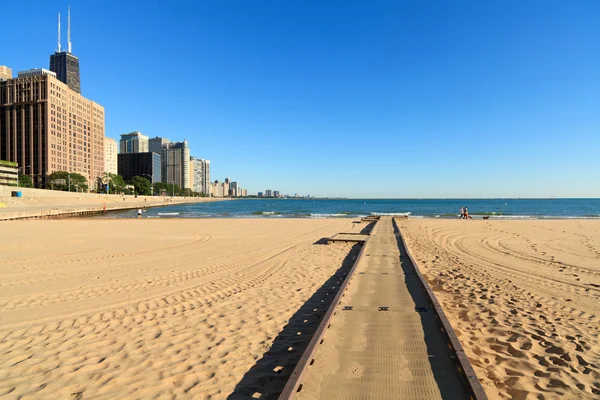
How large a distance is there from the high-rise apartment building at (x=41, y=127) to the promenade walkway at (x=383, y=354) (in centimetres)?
17462

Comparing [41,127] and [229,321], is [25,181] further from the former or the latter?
[229,321]

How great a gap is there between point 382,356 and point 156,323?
4.53m

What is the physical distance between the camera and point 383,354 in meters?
4.51

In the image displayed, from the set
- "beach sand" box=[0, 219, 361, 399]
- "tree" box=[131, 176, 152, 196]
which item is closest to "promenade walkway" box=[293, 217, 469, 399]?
"beach sand" box=[0, 219, 361, 399]

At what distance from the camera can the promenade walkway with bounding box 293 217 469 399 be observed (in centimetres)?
367

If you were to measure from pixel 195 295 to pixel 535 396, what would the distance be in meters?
7.16

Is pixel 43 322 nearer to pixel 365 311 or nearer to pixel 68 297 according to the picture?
pixel 68 297

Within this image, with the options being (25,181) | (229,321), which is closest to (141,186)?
(25,181)

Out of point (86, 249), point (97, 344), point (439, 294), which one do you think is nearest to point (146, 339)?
point (97, 344)

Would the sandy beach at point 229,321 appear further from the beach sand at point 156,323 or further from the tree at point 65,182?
the tree at point 65,182

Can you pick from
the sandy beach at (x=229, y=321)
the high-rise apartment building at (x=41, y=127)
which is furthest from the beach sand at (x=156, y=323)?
the high-rise apartment building at (x=41, y=127)

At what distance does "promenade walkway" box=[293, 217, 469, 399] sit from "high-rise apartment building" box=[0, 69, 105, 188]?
175 meters

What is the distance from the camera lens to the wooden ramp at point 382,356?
3645 mm

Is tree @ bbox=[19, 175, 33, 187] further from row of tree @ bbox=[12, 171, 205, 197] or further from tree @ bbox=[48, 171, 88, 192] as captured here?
tree @ bbox=[48, 171, 88, 192]
